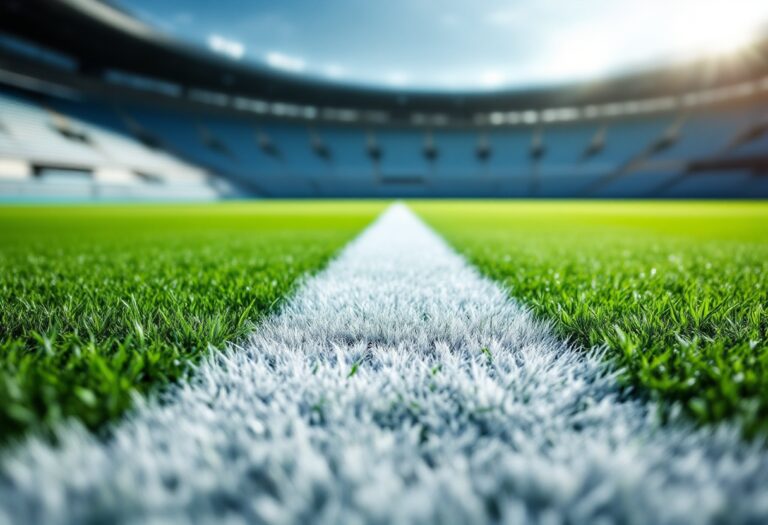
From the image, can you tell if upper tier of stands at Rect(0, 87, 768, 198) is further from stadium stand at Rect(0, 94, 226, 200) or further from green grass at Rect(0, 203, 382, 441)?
green grass at Rect(0, 203, 382, 441)

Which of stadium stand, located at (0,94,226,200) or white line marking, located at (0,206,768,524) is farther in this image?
stadium stand, located at (0,94,226,200)

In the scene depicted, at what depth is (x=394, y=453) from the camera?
0.57 m

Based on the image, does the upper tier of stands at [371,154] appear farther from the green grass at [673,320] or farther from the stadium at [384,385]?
the green grass at [673,320]

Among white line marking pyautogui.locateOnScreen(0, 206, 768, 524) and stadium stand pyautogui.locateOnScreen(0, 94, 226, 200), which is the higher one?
stadium stand pyautogui.locateOnScreen(0, 94, 226, 200)

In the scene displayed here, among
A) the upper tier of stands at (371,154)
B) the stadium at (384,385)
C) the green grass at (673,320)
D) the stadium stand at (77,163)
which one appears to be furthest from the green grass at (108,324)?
the upper tier of stands at (371,154)

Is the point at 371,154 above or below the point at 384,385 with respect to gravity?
above

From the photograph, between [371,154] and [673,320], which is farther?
[371,154]

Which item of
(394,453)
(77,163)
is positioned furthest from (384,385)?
(77,163)

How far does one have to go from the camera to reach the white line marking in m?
0.45

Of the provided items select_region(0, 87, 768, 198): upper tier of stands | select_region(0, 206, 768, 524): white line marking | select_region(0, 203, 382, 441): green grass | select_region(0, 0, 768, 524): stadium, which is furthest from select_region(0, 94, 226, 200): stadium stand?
select_region(0, 206, 768, 524): white line marking

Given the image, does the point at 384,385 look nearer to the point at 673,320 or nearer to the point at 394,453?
the point at 394,453

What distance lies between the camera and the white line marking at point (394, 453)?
45cm

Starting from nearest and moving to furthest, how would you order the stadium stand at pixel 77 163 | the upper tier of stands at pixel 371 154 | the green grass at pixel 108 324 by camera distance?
the green grass at pixel 108 324 < the stadium stand at pixel 77 163 < the upper tier of stands at pixel 371 154

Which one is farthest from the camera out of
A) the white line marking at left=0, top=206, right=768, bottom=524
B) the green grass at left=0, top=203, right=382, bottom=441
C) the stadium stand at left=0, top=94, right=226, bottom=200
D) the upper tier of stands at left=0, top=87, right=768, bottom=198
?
the upper tier of stands at left=0, top=87, right=768, bottom=198
